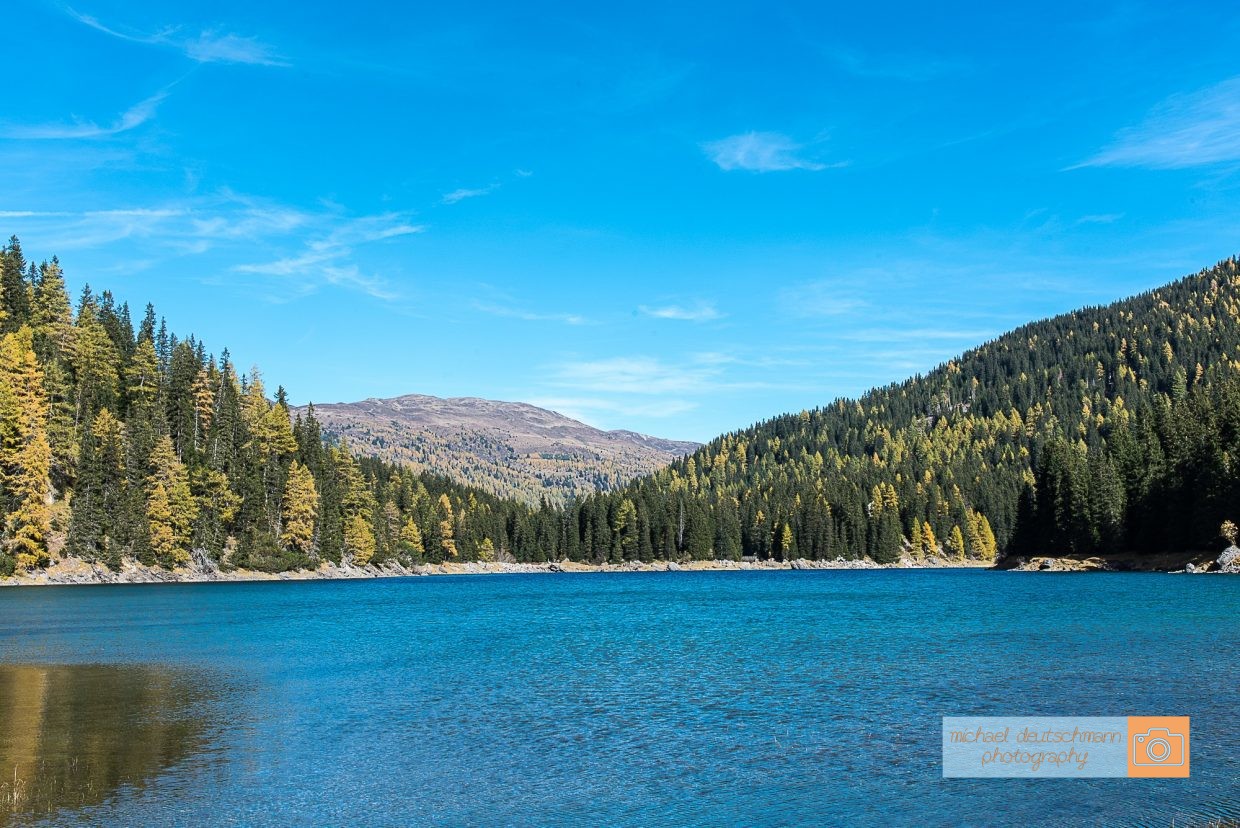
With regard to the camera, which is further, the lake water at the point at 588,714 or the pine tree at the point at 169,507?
the pine tree at the point at 169,507

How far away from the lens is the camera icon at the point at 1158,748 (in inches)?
950

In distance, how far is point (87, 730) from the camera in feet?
91.9

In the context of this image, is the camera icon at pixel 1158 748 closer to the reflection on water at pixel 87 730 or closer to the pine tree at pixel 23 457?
the reflection on water at pixel 87 730

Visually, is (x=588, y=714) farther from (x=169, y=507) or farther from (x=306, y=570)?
(x=306, y=570)

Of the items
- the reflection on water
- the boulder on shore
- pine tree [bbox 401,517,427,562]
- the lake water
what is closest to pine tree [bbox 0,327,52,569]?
the lake water

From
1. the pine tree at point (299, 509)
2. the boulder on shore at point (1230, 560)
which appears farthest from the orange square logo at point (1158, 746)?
the pine tree at point (299, 509)

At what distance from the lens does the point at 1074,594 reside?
278ft

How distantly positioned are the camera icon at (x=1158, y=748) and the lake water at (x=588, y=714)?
24.1 inches

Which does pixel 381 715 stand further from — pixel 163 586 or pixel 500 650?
pixel 163 586

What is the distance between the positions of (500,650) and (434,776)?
27894 mm

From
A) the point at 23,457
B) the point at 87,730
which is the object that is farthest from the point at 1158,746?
the point at 23,457

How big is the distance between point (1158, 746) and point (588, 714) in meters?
17.2

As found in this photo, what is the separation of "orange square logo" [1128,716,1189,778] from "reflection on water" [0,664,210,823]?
25342 mm

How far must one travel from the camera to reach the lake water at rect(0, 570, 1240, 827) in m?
20.8
